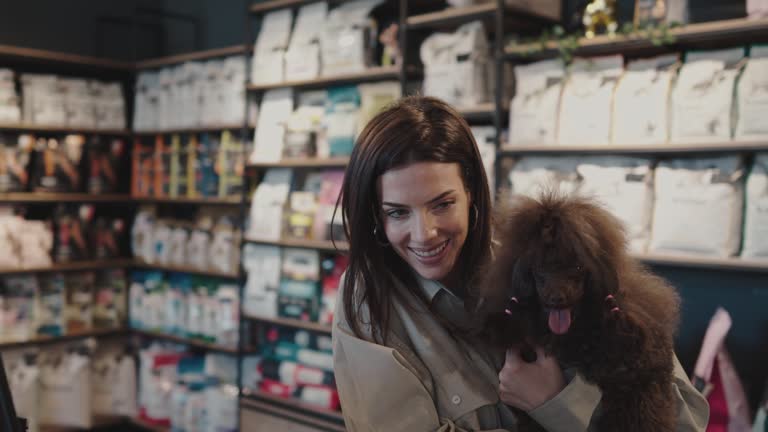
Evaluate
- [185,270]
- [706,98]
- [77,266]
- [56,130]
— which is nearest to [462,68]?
[706,98]

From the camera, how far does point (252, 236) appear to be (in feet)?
13.5

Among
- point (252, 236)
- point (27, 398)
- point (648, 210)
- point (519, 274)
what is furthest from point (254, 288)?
point (519, 274)

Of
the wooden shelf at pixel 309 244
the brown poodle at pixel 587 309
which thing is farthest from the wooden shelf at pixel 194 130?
the brown poodle at pixel 587 309

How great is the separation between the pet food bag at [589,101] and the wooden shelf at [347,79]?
844 mm

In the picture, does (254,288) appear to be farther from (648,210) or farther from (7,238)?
(648,210)

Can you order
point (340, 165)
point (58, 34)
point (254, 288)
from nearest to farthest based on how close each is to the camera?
point (340, 165)
point (254, 288)
point (58, 34)

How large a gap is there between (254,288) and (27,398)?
160cm

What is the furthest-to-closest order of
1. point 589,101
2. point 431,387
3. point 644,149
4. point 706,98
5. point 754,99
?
point 589,101
point 644,149
point 706,98
point 754,99
point 431,387

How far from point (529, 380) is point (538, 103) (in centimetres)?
196

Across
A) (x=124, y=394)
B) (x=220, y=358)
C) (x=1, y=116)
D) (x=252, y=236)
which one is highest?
(x=1, y=116)

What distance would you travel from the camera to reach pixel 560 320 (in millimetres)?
1273

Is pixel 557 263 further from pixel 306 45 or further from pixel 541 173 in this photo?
pixel 306 45

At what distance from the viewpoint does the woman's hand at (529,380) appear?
1.29m

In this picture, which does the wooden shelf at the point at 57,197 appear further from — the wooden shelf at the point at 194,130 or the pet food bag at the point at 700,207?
the pet food bag at the point at 700,207
